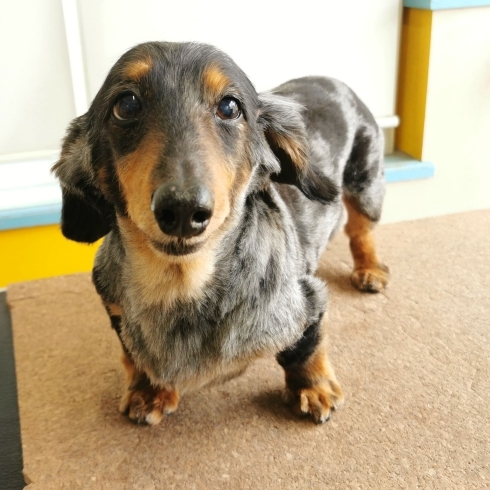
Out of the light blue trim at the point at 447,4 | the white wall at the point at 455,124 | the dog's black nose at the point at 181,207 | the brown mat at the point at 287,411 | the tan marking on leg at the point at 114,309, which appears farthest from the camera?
the white wall at the point at 455,124

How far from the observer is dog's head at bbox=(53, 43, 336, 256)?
1.03 metres

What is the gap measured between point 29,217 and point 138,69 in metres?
1.15

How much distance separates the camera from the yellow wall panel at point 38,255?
2.17 m

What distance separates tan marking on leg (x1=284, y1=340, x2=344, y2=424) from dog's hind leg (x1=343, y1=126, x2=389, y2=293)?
558mm

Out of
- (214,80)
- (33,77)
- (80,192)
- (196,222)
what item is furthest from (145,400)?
(33,77)

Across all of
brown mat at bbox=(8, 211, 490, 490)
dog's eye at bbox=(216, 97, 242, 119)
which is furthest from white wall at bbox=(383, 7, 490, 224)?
dog's eye at bbox=(216, 97, 242, 119)

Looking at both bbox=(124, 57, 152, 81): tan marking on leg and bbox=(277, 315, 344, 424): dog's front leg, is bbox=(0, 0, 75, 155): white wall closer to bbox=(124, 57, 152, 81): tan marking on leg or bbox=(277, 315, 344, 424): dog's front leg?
bbox=(124, 57, 152, 81): tan marking on leg

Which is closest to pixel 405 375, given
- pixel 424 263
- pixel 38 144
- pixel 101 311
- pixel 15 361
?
pixel 424 263

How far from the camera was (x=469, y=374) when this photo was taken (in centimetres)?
158

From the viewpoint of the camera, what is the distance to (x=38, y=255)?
2.23 metres

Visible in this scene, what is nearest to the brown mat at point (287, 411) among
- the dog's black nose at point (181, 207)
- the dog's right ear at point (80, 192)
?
the dog's right ear at point (80, 192)

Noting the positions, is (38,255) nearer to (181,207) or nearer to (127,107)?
(127,107)

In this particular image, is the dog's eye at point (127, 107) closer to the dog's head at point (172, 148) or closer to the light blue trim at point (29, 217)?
the dog's head at point (172, 148)

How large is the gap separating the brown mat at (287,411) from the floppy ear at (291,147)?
52 centimetres
